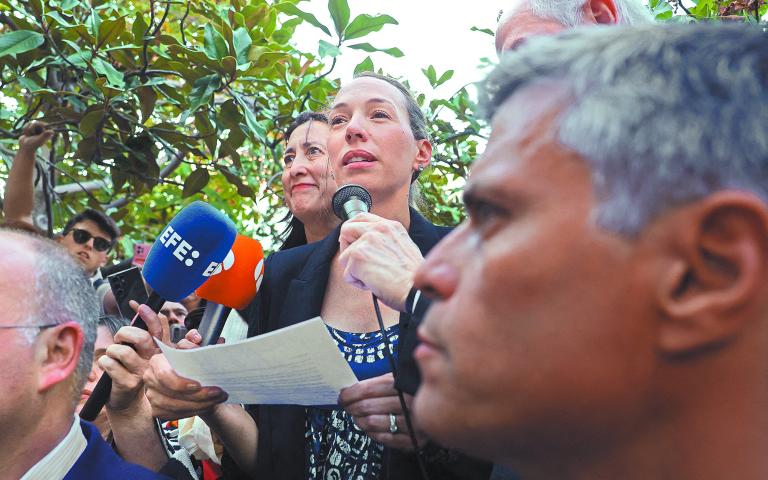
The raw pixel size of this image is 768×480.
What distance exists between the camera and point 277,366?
6.02 ft

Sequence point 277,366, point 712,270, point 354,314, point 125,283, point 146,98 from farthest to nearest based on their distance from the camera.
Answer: point 146,98 < point 125,283 < point 354,314 < point 277,366 < point 712,270

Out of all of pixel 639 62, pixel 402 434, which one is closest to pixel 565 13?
pixel 402 434

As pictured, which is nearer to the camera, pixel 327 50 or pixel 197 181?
pixel 327 50

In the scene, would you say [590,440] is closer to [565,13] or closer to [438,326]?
[438,326]

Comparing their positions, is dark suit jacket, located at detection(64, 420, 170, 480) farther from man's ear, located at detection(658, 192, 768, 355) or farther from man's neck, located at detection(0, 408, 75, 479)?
man's ear, located at detection(658, 192, 768, 355)

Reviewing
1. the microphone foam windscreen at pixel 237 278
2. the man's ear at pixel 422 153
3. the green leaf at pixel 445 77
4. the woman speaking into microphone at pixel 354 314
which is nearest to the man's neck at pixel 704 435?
the woman speaking into microphone at pixel 354 314

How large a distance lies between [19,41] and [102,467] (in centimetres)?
235

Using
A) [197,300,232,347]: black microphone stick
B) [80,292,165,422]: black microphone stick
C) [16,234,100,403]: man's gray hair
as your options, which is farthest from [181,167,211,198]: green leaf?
[80,292,165,422]: black microphone stick

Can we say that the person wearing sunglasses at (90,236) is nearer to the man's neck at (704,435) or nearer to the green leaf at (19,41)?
the green leaf at (19,41)

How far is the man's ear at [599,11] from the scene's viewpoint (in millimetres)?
2422

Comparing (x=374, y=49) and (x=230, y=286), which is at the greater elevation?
(x=374, y=49)

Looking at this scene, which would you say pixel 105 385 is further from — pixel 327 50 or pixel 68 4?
pixel 68 4

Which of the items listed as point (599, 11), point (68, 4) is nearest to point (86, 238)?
point (68, 4)

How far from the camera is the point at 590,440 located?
0.93 m
